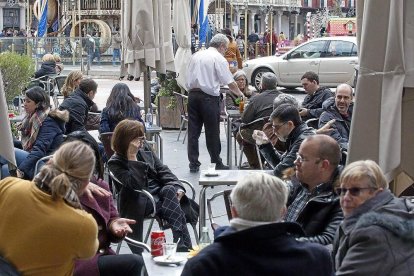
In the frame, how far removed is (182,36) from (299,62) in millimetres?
10979

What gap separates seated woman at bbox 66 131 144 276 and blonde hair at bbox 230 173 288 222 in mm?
1778

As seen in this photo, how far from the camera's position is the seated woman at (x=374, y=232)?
13.7 feet

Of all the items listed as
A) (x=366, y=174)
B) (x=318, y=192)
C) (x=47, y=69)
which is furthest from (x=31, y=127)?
(x=47, y=69)

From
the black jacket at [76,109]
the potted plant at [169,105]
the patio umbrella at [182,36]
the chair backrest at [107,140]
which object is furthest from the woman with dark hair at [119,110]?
the potted plant at [169,105]

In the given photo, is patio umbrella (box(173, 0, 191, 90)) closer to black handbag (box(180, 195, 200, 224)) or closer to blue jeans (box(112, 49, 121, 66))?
black handbag (box(180, 195, 200, 224))

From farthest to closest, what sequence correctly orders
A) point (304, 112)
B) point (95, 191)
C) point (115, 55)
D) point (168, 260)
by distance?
point (115, 55) < point (304, 112) < point (95, 191) < point (168, 260)

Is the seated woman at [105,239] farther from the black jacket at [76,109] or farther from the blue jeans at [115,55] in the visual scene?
the blue jeans at [115,55]

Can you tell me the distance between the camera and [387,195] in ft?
14.7

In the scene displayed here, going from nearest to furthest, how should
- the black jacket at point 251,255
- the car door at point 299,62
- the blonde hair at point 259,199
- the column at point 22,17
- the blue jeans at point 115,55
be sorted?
the black jacket at point 251,255, the blonde hair at point 259,199, the car door at point 299,62, the blue jeans at point 115,55, the column at point 22,17

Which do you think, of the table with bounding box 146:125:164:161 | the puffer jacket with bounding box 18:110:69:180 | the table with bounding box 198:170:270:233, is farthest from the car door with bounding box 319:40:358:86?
the table with bounding box 198:170:270:233

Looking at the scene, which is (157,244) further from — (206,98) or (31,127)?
(206,98)

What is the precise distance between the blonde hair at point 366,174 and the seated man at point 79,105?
18.8 feet

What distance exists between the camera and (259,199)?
3.80 metres

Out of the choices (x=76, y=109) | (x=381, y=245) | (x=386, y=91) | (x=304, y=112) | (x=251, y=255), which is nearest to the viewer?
(x=251, y=255)
